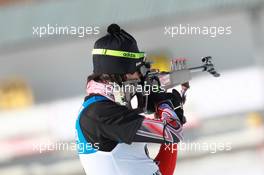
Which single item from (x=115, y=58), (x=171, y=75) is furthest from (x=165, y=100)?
(x=115, y=58)

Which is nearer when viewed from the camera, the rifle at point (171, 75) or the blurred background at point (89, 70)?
the rifle at point (171, 75)

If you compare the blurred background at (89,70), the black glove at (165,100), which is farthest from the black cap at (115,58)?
the blurred background at (89,70)

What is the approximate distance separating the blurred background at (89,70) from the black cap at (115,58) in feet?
8.86

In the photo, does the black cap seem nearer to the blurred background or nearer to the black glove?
the black glove

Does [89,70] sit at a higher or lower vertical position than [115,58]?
lower

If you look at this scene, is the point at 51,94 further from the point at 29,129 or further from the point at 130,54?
the point at 130,54

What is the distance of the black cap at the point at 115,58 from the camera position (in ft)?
5.75

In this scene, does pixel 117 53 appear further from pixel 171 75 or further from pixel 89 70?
pixel 89 70

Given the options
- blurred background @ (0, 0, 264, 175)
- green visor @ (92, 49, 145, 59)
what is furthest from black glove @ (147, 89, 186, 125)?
blurred background @ (0, 0, 264, 175)

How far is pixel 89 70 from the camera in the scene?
16.6ft

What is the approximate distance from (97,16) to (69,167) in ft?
3.65

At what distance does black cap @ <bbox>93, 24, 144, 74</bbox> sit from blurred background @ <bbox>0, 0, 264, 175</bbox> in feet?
8.86

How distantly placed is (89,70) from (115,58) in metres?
3.32

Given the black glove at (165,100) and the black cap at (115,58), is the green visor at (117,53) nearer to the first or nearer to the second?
the black cap at (115,58)
